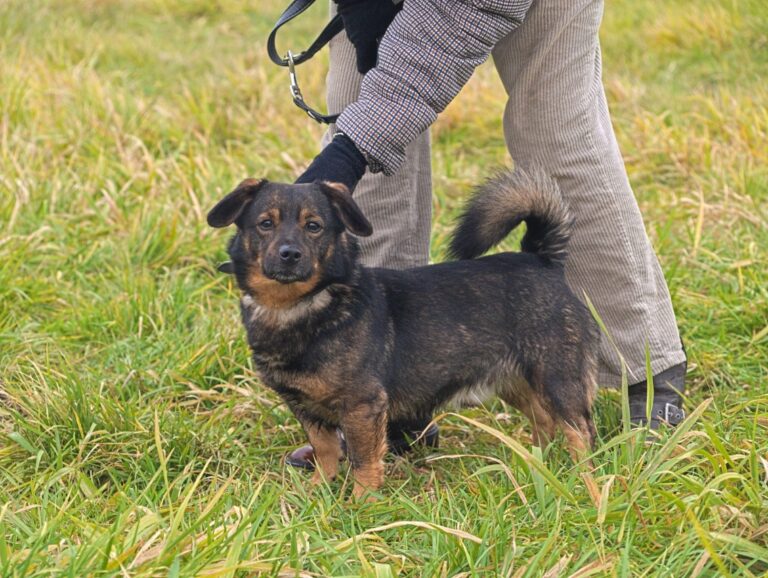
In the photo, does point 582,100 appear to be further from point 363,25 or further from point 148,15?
point 148,15

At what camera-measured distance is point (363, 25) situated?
315 centimetres

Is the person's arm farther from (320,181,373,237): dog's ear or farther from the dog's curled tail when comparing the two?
the dog's curled tail

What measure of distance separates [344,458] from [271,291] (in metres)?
0.78

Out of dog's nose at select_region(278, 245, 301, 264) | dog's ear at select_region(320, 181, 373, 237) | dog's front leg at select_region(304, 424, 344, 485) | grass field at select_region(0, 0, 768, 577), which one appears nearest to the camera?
grass field at select_region(0, 0, 768, 577)

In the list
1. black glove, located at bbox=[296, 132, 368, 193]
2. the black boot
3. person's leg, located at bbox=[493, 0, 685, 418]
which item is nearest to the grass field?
the black boot

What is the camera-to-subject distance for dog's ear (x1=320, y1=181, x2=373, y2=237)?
2908 mm

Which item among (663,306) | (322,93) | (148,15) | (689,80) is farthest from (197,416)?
(148,15)

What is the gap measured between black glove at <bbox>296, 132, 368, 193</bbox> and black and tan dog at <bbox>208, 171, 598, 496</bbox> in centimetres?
7

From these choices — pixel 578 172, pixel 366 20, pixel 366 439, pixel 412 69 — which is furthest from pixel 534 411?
pixel 366 20

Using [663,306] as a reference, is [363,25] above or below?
above

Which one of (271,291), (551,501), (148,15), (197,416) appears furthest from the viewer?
(148,15)

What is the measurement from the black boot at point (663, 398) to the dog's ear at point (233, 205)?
1423mm

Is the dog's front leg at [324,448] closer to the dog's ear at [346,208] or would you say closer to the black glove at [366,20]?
the dog's ear at [346,208]

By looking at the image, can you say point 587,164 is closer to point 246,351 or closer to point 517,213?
point 517,213
